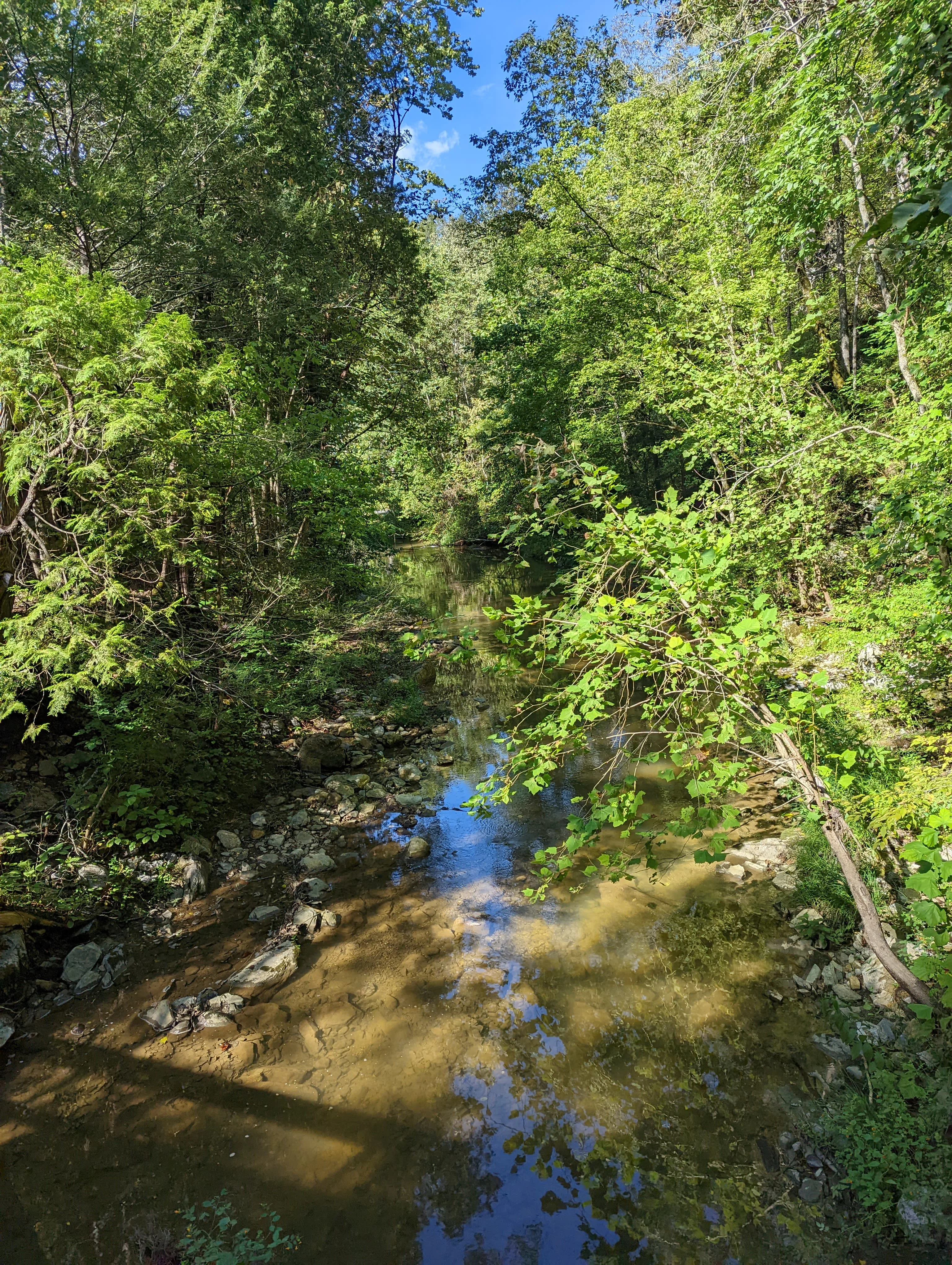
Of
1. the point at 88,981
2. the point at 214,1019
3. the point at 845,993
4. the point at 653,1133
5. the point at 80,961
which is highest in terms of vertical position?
the point at 80,961

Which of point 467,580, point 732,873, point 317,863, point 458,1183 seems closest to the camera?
point 458,1183

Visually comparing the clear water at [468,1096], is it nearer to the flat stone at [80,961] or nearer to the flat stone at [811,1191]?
the flat stone at [811,1191]

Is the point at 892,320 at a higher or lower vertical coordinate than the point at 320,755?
higher

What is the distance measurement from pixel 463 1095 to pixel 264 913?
95.8 inches

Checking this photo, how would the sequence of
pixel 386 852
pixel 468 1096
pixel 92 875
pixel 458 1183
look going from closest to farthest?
1. pixel 458 1183
2. pixel 468 1096
3. pixel 92 875
4. pixel 386 852

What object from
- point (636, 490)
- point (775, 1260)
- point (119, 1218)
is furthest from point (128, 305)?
point (636, 490)

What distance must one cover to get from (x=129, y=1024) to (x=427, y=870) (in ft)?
9.01

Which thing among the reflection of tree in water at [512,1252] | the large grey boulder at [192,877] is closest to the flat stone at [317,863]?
the large grey boulder at [192,877]

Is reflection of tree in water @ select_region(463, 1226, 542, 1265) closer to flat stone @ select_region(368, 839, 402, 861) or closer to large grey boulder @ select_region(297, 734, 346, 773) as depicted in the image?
flat stone @ select_region(368, 839, 402, 861)

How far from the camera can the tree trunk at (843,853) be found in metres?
A: 3.24

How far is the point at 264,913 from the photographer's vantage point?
5.37 m

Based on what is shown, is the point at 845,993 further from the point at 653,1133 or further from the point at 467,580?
the point at 467,580

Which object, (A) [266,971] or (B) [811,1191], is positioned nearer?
(B) [811,1191]

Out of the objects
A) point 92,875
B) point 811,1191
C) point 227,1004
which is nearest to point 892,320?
point 811,1191
